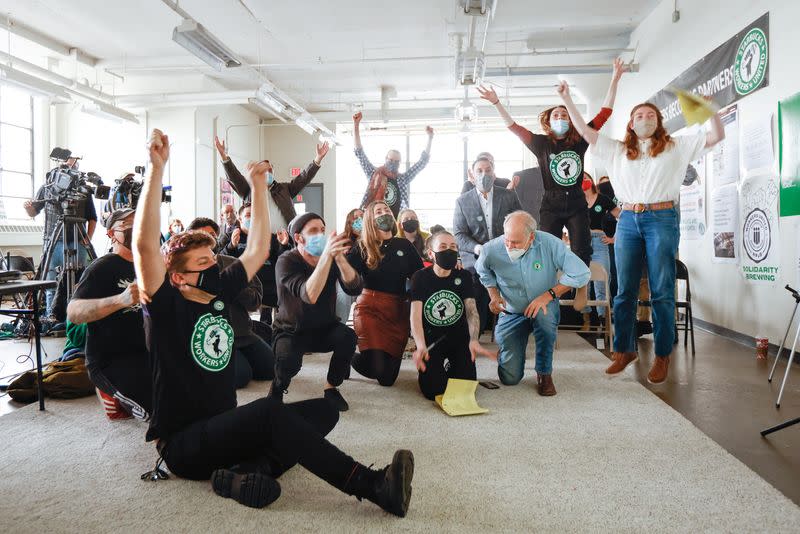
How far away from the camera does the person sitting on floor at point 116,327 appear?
2369 millimetres

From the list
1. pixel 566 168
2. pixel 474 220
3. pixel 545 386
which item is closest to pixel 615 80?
pixel 566 168

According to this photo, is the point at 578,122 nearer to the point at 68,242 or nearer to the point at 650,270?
the point at 650,270

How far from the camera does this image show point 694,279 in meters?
5.82

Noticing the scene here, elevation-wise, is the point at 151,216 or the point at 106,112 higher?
the point at 106,112

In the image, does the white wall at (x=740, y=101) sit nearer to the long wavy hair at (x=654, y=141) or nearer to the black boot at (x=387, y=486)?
the long wavy hair at (x=654, y=141)

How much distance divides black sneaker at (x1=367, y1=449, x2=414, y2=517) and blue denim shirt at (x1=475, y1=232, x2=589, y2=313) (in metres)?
1.84

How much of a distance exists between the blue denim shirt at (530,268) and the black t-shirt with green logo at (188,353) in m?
1.86

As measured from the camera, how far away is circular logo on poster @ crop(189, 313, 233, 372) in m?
1.84

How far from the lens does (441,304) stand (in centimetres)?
320

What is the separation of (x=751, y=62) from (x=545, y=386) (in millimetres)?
3465

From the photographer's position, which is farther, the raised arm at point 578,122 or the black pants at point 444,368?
the raised arm at point 578,122

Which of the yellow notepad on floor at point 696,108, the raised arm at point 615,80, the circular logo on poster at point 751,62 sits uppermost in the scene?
the circular logo on poster at point 751,62

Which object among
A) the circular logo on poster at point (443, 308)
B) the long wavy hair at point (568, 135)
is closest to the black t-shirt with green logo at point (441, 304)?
the circular logo on poster at point (443, 308)

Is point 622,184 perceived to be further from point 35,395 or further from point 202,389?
point 35,395
